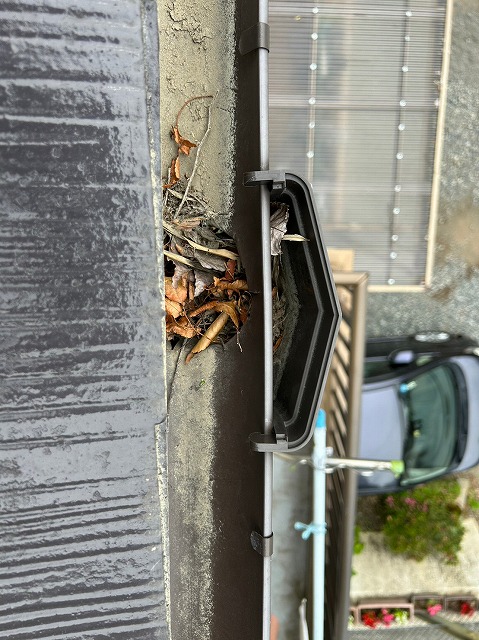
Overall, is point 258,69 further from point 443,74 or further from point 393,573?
point 393,573

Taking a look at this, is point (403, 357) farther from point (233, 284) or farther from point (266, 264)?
point (266, 264)

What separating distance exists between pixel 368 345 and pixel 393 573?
1621mm

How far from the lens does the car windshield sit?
3.49 metres

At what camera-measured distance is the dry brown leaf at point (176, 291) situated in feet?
3.89

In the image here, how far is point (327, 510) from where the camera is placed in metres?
2.91

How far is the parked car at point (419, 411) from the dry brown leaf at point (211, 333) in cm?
237

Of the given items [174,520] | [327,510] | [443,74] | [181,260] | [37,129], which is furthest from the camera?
[443,74]

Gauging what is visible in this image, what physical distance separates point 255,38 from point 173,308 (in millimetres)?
573

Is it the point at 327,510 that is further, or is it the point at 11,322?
the point at 327,510

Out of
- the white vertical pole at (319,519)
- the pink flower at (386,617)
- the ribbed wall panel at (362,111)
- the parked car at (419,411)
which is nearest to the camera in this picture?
the white vertical pole at (319,519)

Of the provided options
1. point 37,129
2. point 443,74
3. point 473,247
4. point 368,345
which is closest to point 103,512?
point 37,129

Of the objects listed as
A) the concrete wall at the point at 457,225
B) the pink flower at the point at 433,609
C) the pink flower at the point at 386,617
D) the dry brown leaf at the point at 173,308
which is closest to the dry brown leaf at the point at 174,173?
the dry brown leaf at the point at 173,308

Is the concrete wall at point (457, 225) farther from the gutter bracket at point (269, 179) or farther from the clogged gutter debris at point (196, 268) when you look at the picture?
the gutter bracket at point (269, 179)

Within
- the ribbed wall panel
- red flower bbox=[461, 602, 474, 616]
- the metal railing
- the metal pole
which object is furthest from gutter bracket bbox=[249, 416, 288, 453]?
red flower bbox=[461, 602, 474, 616]
